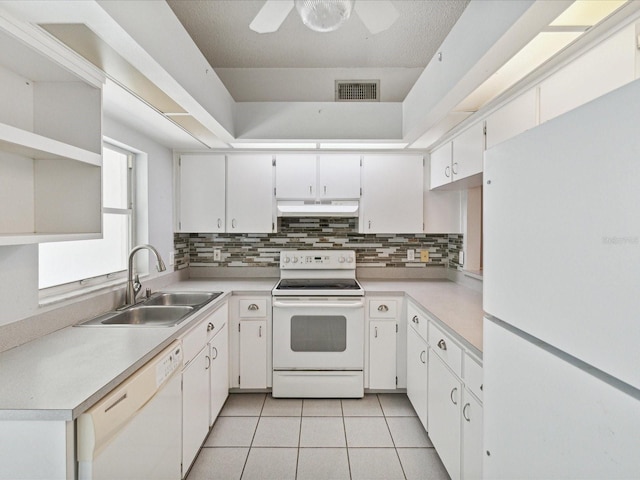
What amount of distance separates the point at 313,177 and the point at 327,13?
1847 mm

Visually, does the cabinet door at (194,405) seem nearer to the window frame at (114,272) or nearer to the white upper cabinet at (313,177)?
the window frame at (114,272)

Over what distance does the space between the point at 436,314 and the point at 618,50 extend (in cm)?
140

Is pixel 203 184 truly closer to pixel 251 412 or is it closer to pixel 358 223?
pixel 358 223

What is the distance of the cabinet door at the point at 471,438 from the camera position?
1.43 metres

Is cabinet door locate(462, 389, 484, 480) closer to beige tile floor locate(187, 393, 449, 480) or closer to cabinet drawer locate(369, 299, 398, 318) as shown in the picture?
beige tile floor locate(187, 393, 449, 480)

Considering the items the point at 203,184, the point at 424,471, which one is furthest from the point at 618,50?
the point at 203,184

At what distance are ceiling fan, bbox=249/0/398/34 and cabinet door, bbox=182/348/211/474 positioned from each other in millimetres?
1690

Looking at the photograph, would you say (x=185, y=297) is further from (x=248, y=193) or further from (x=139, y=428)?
(x=139, y=428)

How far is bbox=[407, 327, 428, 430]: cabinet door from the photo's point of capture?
221cm

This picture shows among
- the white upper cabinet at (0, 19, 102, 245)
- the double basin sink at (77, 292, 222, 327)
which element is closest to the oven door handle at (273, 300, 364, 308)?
the double basin sink at (77, 292, 222, 327)

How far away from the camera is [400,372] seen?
2709 mm

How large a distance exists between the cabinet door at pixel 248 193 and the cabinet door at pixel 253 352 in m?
0.85

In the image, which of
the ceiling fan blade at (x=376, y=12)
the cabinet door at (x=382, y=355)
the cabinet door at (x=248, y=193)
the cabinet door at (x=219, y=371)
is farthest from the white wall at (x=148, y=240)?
the cabinet door at (x=382, y=355)

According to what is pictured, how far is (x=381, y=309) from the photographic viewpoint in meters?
2.72
